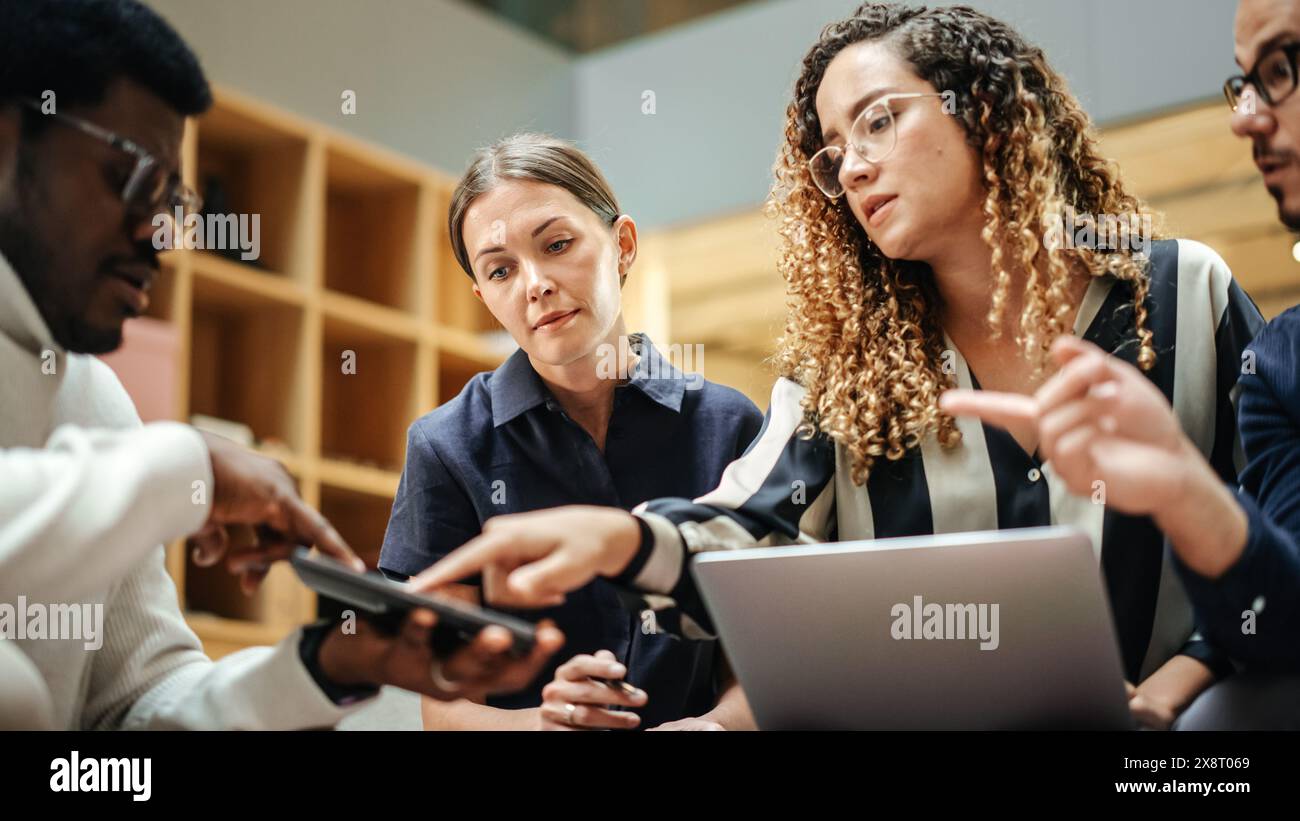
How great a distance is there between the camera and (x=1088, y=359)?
0.89 meters

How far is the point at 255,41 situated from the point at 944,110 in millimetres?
2869

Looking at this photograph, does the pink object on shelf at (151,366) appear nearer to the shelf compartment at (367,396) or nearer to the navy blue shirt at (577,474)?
the shelf compartment at (367,396)

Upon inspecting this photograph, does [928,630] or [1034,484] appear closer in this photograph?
[928,630]

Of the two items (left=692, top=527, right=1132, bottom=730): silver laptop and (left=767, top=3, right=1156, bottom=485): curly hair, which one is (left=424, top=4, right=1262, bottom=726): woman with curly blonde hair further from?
(left=692, top=527, right=1132, bottom=730): silver laptop

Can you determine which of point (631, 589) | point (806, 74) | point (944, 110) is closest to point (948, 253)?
point (944, 110)

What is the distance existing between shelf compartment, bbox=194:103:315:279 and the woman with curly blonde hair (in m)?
2.33

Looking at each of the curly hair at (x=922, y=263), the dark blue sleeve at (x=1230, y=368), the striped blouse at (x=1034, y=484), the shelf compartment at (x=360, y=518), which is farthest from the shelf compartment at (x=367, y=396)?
the dark blue sleeve at (x=1230, y=368)

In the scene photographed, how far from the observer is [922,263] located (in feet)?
5.35

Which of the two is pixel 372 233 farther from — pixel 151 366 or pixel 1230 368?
pixel 1230 368

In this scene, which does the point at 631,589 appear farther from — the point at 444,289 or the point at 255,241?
the point at 444,289

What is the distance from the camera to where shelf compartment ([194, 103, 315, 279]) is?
3623 millimetres

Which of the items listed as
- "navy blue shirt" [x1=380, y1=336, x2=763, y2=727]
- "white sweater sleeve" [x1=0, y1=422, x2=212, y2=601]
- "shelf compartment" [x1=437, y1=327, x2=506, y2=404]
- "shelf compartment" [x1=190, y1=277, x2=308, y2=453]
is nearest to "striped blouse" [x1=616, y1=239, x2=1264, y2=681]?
"navy blue shirt" [x1=380, y1=336, x2=763, y2=727]

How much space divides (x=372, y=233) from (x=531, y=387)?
2523 mm

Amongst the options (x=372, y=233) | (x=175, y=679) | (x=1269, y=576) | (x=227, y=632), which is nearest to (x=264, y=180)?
(x=372, y=233)
